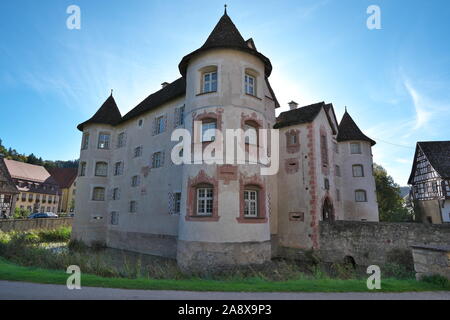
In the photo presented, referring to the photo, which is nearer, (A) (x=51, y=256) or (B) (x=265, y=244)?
(A) (x=51, y=256)

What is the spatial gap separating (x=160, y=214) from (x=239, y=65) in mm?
11720

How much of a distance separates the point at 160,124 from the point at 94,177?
29.7ft

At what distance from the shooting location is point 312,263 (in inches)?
708

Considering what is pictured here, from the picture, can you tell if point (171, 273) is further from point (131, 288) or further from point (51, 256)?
point (51, 256)

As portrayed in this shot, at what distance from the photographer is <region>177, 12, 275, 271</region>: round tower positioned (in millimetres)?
13414

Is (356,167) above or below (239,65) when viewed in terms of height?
below

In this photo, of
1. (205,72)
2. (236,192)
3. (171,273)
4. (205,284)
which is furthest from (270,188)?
(205,284)

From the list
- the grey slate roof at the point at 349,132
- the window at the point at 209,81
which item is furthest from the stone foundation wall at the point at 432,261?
the grey slate roof at the point at 349,132

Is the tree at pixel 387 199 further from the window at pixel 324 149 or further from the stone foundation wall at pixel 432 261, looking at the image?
the stone foundation wall at pixel 432 261

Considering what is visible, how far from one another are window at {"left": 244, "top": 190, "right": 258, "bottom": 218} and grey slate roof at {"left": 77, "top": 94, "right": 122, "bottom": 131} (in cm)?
1805

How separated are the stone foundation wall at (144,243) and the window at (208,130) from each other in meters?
7.69

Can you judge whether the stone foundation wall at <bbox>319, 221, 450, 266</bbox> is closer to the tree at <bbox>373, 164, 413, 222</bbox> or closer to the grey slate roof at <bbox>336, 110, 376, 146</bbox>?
the grey slate roof at <bbox>336, 110, 376, 146</bbox>

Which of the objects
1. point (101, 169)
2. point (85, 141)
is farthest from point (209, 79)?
point (85, 141)

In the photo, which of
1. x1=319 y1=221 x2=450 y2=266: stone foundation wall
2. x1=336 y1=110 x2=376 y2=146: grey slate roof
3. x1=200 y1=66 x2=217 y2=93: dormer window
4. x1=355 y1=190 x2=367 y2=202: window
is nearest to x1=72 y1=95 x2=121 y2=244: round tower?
x1=200 y1=66 x2=217 y2=93: dormer window
